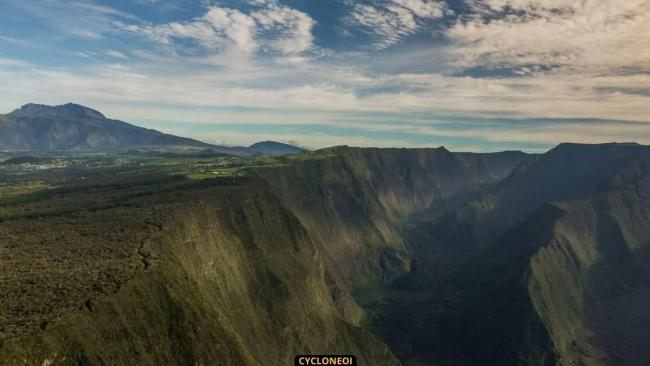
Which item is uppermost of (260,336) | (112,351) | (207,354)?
(112,351)

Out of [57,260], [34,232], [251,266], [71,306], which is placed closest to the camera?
[71,306]

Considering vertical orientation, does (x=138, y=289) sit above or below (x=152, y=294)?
above

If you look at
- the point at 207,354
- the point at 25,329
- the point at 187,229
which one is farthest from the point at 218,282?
the point at 25,329

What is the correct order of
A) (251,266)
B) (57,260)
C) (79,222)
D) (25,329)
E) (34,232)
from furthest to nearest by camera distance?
1. (251,266)
2. (79,222)
3. (34,232)
4. (57,260)
5. (25,329)

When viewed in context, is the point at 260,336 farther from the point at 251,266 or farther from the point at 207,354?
the point at 207,354

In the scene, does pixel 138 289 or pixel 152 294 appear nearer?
pixel 138 289

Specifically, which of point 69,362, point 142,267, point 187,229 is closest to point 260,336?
point 187,229

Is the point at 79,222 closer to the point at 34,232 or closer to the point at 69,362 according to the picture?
the point at 34,232

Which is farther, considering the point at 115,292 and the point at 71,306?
the point at 115,292

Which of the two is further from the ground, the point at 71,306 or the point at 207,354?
the point at 71,306
